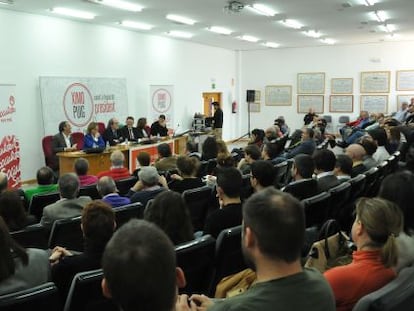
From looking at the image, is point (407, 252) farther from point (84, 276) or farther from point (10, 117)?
point (10, 117)

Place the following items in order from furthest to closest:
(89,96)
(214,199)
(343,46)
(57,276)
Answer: (343,46) < (89,96) < (214,199) < (57,276)

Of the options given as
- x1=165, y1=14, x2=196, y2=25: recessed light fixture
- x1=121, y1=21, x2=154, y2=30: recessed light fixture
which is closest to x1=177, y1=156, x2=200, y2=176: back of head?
x1=165, y1=14, x2=196, y2=25: recessed light fixture

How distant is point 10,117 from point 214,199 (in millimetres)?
5697

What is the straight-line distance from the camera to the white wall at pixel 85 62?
28.8 ft

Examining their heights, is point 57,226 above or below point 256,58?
below

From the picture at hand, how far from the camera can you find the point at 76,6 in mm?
8406

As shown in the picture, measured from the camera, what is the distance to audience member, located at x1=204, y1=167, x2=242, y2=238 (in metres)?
3.04

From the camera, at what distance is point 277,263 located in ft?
4.58

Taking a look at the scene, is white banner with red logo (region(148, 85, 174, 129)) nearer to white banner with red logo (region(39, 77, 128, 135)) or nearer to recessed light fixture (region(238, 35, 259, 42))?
white banner with red logo (region(39, 77, 128, 135))

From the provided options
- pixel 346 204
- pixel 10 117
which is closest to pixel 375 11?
pixel 346 204

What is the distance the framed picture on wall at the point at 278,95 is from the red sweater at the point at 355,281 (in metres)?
16.0

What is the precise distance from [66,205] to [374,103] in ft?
47.7

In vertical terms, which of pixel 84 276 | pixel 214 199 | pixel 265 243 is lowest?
pixel 214 199

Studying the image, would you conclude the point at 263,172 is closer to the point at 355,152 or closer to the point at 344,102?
the point at 355,152
